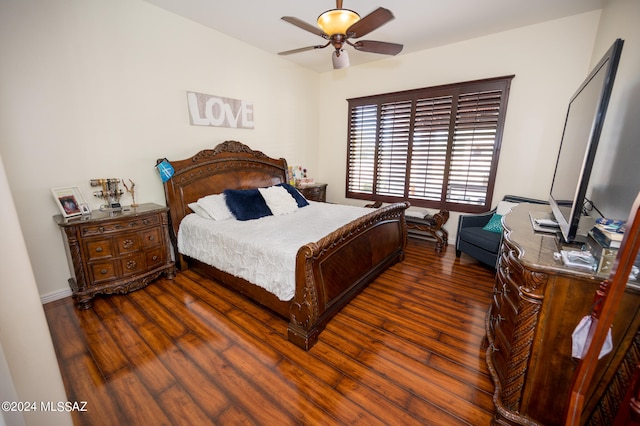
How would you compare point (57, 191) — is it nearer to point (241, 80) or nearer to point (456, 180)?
point (241, 80)

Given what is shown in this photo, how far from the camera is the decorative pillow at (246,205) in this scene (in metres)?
2.97

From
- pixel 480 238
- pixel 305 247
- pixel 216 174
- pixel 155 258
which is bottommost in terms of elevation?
pixel 155 258

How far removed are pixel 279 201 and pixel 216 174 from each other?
37.4 inches

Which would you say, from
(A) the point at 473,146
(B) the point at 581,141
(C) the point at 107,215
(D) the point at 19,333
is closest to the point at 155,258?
(C) the point at 107,215

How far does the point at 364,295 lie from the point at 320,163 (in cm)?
343

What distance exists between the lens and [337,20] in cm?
206

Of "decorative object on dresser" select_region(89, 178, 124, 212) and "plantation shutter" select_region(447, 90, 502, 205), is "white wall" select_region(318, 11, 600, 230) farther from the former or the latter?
"decorative object on dresser" select_region(89, 178, 124, 212)

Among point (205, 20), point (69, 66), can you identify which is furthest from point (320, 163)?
point (69, 66)

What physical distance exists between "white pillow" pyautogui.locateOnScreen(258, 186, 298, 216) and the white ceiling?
2.09 m

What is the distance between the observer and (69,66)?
2.32 m

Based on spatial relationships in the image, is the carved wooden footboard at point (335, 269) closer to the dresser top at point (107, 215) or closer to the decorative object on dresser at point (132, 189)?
the dresser top at point (107, 215)

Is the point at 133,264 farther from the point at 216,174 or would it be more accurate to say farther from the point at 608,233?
the point at 608,233

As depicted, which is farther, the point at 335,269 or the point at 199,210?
the point at 199,210

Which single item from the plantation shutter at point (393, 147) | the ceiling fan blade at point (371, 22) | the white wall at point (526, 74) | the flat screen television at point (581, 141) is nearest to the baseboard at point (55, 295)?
the ceiling fan blade at point (371, 22)
